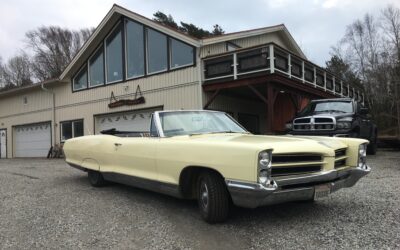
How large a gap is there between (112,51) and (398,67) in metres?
30.1

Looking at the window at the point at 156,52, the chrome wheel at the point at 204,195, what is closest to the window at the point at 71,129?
the window at the point at 156,52

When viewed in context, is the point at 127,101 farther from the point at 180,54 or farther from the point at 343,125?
the point at 343,125

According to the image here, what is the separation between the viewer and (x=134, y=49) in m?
18.5

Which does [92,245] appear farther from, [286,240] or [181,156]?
[286,240]

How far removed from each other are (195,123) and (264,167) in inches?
84.6

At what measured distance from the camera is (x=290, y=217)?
5.26m

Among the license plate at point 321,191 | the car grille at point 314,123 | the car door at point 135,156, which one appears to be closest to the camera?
the license plate at point 321,191

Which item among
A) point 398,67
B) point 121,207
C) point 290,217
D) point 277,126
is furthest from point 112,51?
point 398,67

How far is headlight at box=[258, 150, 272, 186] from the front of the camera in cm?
438

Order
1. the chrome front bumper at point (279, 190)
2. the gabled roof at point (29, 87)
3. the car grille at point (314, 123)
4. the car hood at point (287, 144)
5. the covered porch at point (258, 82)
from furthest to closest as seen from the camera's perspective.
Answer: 1. the gabled roof at point (29, 87)
2. the covered porch at point (258, 82)
3. the car grille at point (314, 123)
4. the car hood at point (287, 144)
5. the chrome front bumper at point (279, 190)

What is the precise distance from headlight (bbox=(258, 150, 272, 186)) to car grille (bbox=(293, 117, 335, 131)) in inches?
300

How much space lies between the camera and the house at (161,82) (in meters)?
14.7

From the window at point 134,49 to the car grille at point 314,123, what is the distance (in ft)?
26.9

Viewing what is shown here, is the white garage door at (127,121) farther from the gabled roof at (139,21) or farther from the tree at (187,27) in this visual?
the tree at (187,27)
